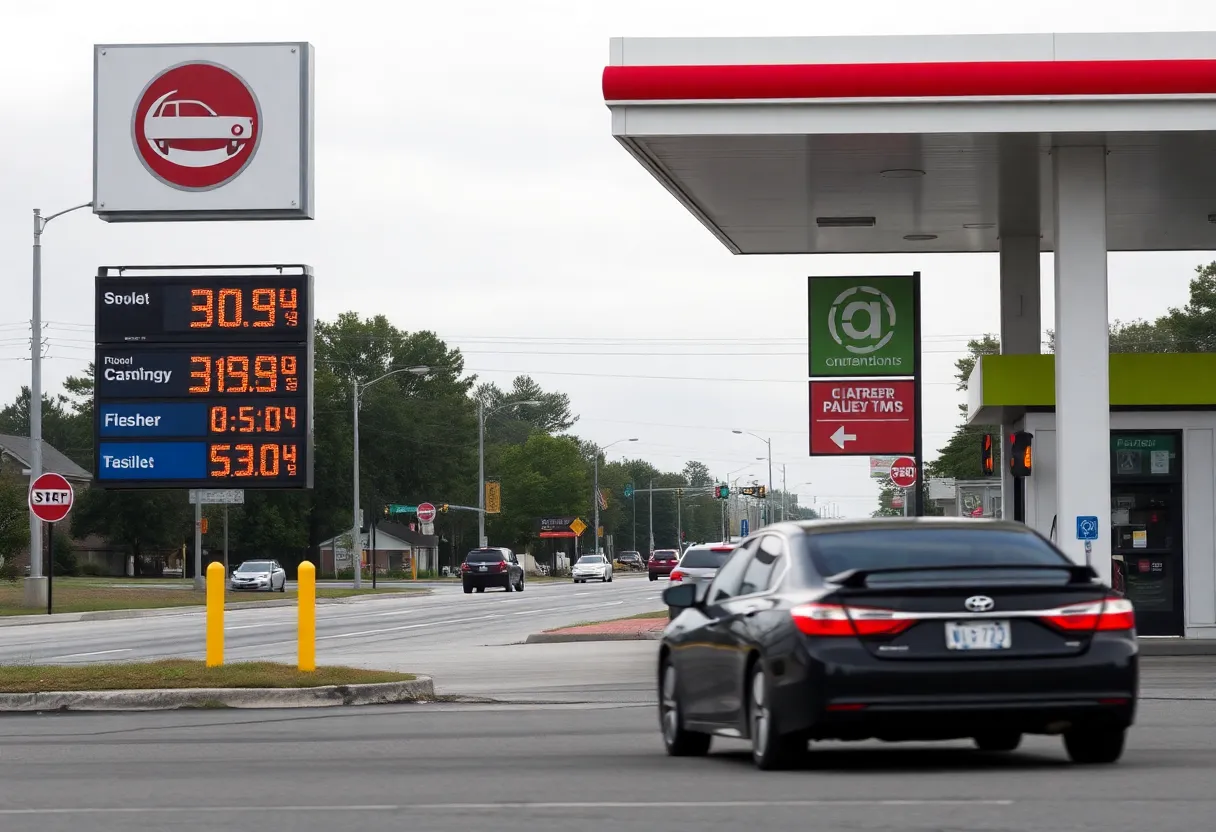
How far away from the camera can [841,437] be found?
27203mm

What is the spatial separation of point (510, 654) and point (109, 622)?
2035cm

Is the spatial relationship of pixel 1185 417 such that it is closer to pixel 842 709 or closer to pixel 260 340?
pixel 260 340

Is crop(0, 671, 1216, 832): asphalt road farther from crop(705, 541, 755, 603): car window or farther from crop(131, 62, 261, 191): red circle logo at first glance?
crop(131, 62, 261, 191): red circle logo

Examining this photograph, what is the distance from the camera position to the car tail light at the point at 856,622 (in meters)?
9.51

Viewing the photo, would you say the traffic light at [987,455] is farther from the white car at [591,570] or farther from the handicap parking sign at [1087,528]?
the white car at [591,570]

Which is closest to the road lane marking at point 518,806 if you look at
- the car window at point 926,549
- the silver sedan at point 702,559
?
the car window at point 926,549

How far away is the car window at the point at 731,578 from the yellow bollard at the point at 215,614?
7813 millimetres

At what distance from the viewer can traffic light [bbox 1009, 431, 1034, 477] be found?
23.8 metres

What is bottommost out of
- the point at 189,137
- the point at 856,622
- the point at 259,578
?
the point at 259,578

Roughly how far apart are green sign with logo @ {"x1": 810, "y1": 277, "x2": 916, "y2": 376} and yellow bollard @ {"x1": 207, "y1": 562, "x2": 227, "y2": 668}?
11.4 meters

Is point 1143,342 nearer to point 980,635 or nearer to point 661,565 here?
point 661,565

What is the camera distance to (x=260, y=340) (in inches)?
811

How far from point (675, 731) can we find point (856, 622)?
2.44 m

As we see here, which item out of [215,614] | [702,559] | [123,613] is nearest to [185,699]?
[215,614]
